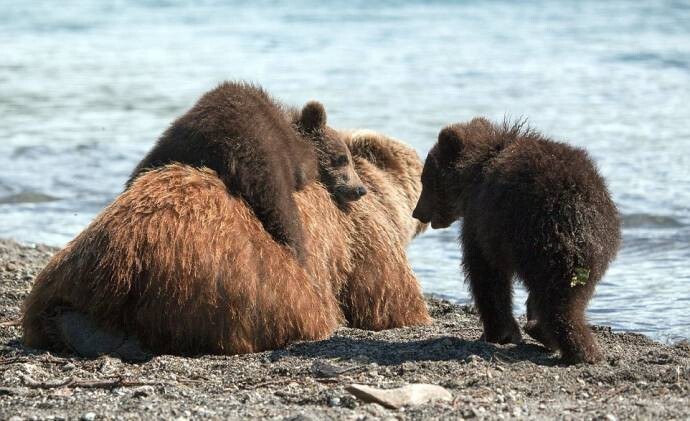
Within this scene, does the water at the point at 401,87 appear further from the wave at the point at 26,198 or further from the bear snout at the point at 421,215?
the bear snout at the point at 421,215

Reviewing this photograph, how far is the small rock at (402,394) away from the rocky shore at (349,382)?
17 millimetres

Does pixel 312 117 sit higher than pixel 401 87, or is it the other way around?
pixel 312 117

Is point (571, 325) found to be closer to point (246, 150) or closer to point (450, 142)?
point (450, 142)

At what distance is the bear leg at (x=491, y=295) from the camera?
724 centimetres

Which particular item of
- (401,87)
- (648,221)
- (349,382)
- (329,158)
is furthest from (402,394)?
(401,87)

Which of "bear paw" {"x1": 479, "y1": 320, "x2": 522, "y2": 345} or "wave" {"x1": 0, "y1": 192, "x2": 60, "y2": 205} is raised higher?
"bear paw" {"x1": 479, "y1": 320, "x2": 522, "y2": 345}

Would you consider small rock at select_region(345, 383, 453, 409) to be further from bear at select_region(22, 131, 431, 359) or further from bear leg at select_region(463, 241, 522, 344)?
bear leg at select_region(463, 241, 522, 344)

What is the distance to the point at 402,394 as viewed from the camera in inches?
237

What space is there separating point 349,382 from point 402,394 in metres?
0.53

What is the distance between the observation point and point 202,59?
29.2m

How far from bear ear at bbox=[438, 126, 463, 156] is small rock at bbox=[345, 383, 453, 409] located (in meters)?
2.07

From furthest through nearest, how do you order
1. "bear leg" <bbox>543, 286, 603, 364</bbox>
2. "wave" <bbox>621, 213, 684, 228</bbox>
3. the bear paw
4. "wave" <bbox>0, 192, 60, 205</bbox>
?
"wave" <bbox>0, 192, 60, 205</bbox> → "wave" <bbox>621, 213, 684, 228</bbox> → the bear paw → "bear leg" <bbox>543, 286, 603, 364</bbox>

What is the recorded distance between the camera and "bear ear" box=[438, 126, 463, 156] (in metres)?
7.73

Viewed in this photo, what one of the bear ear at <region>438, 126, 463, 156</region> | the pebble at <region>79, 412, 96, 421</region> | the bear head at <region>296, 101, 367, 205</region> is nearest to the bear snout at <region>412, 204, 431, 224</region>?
the bear head at <region>296, 101, 367, 205</region>
